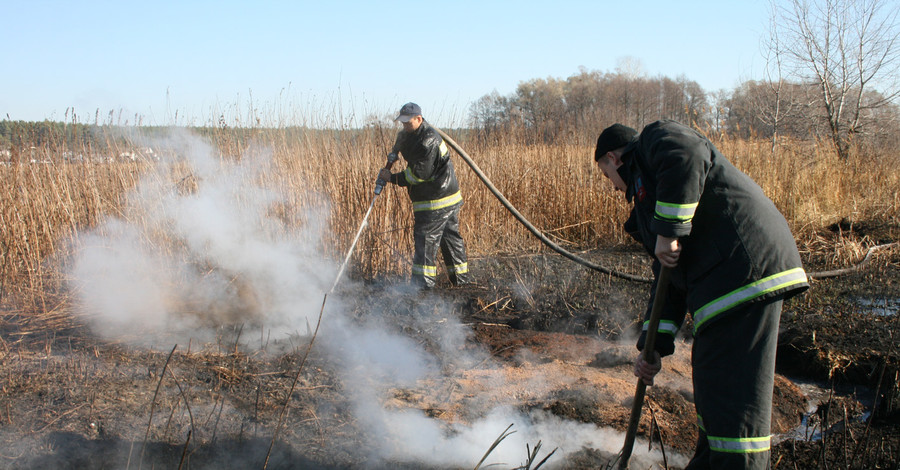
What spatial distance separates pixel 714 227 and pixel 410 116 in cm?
425

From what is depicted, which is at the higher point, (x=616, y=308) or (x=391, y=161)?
(x=391, y=161)

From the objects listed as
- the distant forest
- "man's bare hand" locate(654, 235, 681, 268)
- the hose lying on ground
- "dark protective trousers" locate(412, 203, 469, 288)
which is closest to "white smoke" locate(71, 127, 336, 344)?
the distant forest

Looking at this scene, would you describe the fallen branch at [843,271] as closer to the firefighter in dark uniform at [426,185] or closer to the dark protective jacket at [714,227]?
the firefighter in dark uniform at [426,185]

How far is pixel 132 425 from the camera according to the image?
3094 millimetres

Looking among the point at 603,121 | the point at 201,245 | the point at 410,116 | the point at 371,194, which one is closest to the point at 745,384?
the point at 410,116

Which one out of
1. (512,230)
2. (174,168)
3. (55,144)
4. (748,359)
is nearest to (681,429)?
(748,359)

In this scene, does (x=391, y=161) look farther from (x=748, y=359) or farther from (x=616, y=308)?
(x=748, y=359)

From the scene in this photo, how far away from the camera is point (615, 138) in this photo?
8.25 feet

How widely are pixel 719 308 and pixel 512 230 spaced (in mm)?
6721

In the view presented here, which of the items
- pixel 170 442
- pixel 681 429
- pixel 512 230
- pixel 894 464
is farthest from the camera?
pixel 512 230

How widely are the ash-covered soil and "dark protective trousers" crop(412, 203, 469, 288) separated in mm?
449

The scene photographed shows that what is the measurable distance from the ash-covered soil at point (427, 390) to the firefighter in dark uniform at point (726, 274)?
0.32 metres

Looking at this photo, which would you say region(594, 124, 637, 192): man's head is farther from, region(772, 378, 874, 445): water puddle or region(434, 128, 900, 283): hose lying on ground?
region(434, 128, 900, 283): hose lying on ground

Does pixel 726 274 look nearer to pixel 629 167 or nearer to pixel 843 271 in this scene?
pixel 629 167
